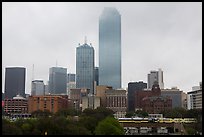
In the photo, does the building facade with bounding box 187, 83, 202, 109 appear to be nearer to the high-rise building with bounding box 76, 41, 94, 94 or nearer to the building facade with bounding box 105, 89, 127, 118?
the building facade with bounding box 105, 89, 127, 118

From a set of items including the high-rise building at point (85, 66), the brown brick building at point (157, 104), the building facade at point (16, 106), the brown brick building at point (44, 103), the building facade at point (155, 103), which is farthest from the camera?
the high-rise building at point (85, 66)

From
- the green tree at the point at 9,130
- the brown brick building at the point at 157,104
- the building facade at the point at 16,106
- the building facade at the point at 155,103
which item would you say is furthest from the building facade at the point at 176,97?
the green tree at the point at 9,130

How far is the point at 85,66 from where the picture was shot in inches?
7037

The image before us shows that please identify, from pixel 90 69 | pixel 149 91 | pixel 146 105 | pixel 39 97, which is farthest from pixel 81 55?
pixel 39 97

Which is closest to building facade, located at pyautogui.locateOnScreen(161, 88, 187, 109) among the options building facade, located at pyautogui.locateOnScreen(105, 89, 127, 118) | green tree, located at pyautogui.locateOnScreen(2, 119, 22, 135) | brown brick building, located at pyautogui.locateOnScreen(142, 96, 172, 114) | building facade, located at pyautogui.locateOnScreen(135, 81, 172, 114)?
building facade, located at pyautogui.locateOnScreen(105, 89, 127, 118)

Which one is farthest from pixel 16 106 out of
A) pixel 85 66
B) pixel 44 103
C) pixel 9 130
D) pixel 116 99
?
pixel 9 130

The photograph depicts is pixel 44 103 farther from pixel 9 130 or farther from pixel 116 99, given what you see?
pixel 9 130

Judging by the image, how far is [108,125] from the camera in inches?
1369

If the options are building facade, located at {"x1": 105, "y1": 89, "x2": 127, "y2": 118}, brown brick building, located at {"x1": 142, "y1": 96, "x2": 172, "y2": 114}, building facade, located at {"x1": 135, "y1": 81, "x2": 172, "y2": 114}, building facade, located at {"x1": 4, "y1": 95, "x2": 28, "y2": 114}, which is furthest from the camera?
building facade, located at {"x1": 105, "y1": 89, "x2": 127, "y2": 118}

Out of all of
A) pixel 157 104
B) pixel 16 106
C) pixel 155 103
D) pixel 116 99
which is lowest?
pixel 16 106

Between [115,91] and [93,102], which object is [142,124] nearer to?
[93,102]

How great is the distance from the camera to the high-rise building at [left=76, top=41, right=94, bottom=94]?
175375 mm

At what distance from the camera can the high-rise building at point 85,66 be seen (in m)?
175

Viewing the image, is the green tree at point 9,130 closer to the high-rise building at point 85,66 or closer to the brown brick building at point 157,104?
→ the brown brick building at point 157,104
